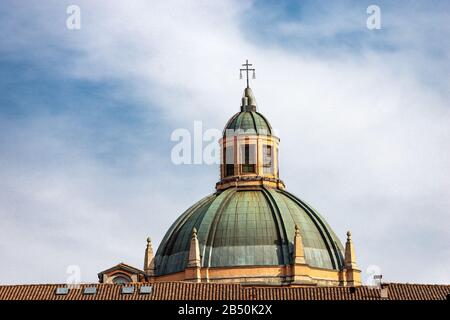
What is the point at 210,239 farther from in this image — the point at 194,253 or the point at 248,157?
the point at 248,157

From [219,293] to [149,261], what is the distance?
68.5 feet

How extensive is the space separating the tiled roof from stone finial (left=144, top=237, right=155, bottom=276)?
17157 millimetres

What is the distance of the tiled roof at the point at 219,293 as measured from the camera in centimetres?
9500

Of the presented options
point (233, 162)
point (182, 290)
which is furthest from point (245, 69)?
point (182, 290)

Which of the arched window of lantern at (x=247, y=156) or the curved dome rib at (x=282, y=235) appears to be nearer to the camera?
the curved dome rib at (x=282, y=235)

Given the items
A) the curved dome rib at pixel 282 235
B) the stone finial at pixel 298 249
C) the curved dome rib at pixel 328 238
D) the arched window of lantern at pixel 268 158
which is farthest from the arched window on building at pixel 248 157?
the stone finial at pixel 298 249

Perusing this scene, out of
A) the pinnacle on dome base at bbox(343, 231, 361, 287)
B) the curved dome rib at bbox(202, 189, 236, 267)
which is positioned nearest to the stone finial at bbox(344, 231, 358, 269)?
the pinnacle on dome base at bbox(343, 231, 361, 287)

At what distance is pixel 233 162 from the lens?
396 feet

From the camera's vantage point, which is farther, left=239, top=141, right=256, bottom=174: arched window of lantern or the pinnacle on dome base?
left=239, top=141, right=256, bottom=174: arched window of lantern

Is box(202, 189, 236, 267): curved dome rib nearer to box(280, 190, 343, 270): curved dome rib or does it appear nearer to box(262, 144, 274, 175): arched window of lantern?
box(280, 190, 343, 270): curved dome rib

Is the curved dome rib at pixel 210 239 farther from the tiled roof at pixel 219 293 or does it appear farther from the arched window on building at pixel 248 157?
the tiled roof at pixel 219 293

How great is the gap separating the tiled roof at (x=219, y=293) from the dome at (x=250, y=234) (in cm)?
1401

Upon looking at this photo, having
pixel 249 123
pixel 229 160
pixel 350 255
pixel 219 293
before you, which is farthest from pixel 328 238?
pixel 219 293

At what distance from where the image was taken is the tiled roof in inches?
3740
